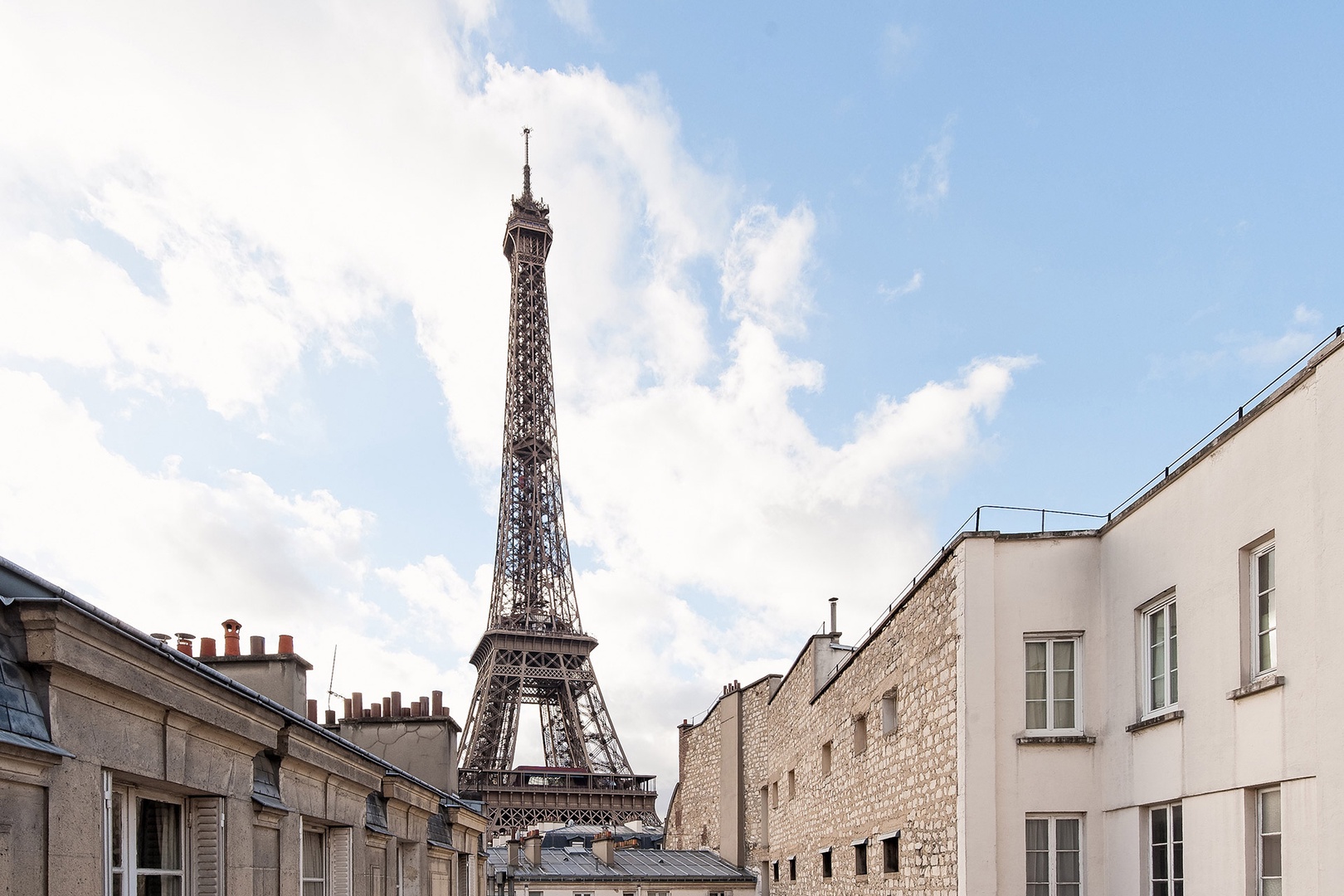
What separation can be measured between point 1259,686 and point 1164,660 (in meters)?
1.80

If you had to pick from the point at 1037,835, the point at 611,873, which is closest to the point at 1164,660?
the point at 1037,835

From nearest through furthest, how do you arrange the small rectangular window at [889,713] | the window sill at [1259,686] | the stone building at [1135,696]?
the stone building at [1135,696], the window sill at [1259,686], the small rectangular window at [889,713]

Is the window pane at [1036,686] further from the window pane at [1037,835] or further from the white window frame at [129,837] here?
the white window frame at [129,837]

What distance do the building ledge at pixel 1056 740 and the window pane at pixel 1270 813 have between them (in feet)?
8.67

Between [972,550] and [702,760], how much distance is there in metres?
25.8

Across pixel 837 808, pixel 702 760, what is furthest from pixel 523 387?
pixel 837 808

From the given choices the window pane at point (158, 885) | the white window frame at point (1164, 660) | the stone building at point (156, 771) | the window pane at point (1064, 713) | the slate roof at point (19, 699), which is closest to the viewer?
the slate roof at point (19, 699)

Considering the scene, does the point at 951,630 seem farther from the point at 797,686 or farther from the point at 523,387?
the point at 523,387

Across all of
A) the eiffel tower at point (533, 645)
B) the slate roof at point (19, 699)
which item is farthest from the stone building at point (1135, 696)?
the eiffel tower at point (533, 645)

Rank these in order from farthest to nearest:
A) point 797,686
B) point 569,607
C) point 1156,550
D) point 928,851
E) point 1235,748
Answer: point 569,607, point 797,686, point 928,851, point 1156,550, point 1235,748

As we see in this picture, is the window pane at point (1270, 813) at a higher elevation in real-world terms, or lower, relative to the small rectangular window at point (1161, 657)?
lower

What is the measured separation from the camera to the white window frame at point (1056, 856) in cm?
1091

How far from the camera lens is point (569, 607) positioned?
192ft

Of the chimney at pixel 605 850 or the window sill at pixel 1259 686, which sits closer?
the window sill at pixel 1259 686
